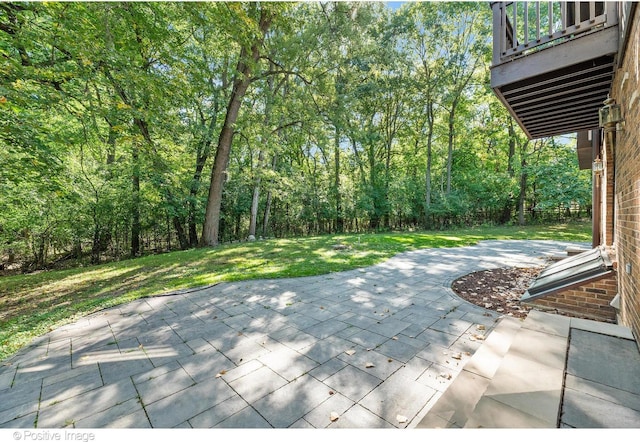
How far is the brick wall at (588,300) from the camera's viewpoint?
3254mm

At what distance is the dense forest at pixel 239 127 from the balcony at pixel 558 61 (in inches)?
193

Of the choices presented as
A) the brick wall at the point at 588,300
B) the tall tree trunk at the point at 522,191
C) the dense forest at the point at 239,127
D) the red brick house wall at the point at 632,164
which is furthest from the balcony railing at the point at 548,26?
the tall tree trunk at the point at 522,191

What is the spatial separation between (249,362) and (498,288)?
435cm

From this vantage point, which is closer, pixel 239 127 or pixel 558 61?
pixel 558 61

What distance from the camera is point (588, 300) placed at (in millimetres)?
3402

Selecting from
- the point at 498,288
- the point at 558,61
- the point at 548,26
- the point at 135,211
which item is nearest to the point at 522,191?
the point at 498,288

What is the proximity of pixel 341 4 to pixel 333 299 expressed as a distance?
10005mm

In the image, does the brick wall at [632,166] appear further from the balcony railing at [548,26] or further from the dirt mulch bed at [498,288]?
the dirt mulch bed at [498,288]

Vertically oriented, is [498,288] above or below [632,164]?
below

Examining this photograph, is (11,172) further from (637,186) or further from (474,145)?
(474,145)

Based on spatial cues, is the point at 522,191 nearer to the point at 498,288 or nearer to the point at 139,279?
the point at 498,288

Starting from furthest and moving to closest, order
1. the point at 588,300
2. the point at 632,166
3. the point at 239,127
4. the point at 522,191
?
the point at 522,191 → the point at 239,127 → the point at 588,300 → the point at 632,166

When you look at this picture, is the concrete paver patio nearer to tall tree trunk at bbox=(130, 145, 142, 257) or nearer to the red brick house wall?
the red brick house wall

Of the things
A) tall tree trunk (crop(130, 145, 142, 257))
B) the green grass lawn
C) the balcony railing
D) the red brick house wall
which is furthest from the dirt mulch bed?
tall tree trunk (crop(130, 145, 142, 257))
